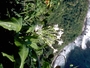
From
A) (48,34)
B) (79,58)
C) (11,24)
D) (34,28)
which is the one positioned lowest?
(79,58)

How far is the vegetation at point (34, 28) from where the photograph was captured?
1891 millimetres

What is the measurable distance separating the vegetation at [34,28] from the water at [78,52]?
16 cm

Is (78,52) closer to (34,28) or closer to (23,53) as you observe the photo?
(34,28)

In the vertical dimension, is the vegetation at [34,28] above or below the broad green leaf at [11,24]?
below

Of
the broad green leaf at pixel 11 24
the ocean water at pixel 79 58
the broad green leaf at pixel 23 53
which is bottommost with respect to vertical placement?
the ocean water at pixel 79 58

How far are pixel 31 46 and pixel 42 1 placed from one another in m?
1.56

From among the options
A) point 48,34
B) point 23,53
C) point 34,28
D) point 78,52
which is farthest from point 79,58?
point 23,53

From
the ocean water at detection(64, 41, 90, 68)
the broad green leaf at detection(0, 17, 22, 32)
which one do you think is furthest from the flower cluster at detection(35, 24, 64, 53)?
the broad green leaf at detection(0, 17, 22, 32)

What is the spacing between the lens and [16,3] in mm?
2330

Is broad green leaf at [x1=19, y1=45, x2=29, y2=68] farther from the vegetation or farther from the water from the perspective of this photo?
the water

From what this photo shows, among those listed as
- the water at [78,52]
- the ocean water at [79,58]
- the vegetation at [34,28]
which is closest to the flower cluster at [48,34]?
the vegetation at [34,28]

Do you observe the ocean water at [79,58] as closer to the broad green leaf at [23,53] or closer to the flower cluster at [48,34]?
the flower cluster at [48,34]

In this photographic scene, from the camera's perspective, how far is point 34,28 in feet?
7.88

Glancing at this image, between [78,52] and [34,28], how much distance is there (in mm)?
2651
